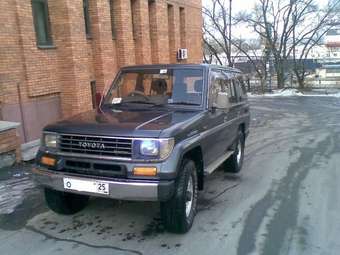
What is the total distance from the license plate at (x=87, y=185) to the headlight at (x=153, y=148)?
0.51 meters

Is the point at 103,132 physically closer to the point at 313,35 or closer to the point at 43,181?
the point at 43,181

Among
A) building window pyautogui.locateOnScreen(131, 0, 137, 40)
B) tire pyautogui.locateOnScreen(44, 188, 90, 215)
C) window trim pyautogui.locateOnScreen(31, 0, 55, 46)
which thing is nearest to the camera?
tire pyautogui.locateOnScreen(44, 188, 90, 215)

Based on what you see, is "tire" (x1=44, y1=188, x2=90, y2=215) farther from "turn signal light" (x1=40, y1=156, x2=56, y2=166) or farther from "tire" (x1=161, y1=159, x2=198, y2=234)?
"tire" (x1=161, y1=159, x2=198, y2=234)

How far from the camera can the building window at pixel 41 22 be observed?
9.41 meters

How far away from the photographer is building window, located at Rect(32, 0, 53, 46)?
9414 millimetres

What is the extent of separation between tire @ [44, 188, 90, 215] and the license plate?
0.63 metres

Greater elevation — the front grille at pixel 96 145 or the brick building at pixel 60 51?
the brick building at pixel 60 51

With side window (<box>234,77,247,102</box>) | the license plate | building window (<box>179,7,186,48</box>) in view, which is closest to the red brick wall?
the license plate

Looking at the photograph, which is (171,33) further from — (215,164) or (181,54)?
(215,164)

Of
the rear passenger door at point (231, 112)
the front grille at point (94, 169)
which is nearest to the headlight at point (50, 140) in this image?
the front grille at point (94, 169)

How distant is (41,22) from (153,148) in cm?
709

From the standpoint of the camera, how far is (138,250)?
398 cm

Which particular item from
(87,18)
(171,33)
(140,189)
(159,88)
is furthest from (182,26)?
(140,189)

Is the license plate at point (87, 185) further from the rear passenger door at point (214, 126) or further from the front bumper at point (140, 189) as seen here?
the rear passenger door at point (214, 126)
